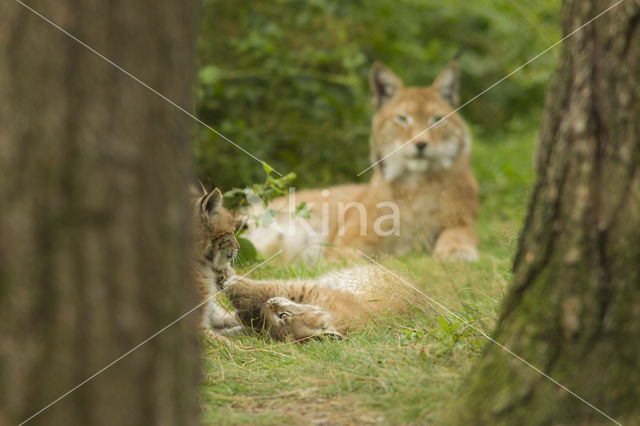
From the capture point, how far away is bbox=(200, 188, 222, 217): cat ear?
3.52 m

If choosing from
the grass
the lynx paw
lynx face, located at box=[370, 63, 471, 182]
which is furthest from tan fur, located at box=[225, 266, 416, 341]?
lynx face, located at box=[370, 63, 471, 182]

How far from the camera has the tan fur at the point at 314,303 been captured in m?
3.53

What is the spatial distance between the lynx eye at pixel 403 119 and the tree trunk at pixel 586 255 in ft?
14.3

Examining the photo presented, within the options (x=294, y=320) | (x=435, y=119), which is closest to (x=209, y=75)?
(x=435, y=119)

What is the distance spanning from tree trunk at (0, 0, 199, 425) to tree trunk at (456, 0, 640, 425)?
40.5 inches

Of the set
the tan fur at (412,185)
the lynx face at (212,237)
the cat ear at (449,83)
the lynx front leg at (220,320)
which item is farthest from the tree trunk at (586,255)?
the cat ear at (449,83)

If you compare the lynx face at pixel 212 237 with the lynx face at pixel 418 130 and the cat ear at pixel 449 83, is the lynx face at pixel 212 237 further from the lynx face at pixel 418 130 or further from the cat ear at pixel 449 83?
the cat ear at pixel 449 83

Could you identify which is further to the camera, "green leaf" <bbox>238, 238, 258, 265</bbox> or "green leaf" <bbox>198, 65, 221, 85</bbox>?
"green leaf" <bbox>198, 65, 221, 85</bbox>

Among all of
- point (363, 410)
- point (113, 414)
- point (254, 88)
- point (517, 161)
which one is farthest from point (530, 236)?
point (517, 161)

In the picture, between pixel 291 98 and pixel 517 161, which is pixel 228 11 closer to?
pixel 291 98

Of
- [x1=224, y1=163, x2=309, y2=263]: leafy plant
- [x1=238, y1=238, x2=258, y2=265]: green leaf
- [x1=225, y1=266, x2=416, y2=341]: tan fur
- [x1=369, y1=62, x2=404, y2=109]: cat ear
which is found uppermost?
[x1=369, y1=62, x2=404, y2=109]: cat ear

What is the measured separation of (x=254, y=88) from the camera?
24.2 feet

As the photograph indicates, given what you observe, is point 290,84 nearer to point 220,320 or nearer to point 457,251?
point 457,251

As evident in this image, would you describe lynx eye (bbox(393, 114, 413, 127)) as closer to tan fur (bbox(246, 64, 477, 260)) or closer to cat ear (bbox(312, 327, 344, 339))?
tan fur (bbox(246, 64, 477, 260))
